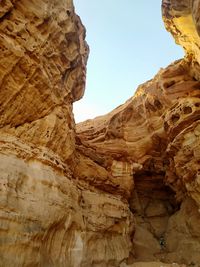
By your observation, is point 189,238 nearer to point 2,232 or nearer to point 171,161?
point 171,161

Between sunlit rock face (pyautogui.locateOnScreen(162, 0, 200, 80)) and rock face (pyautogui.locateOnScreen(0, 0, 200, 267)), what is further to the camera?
sunlit rock face (pyautogui.locateOnScreen(162, 0, 200, 80))

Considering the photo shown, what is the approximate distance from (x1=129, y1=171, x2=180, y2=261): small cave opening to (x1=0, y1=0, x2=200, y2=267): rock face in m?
0.07

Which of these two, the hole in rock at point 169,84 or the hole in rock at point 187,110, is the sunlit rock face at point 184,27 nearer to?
the hole in rock at point 169,84

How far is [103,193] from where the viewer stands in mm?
15133

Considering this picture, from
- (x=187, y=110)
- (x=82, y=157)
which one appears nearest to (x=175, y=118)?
(x=187, y=110)

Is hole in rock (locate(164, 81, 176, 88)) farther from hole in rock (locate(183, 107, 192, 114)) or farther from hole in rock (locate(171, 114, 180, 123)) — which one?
hole in rock (locate(183, 107, 192, 114))

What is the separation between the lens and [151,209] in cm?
1952

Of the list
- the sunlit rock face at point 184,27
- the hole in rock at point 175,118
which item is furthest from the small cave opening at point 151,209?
the sunlit rock face at point 184,27

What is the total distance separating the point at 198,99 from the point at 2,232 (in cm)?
1286

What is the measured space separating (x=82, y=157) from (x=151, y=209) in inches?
280

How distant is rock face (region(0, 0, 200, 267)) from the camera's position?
9.71 metres

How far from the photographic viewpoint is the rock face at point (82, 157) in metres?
9.71

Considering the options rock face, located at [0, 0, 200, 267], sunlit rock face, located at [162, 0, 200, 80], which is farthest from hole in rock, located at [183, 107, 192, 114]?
sunlit rock face, located at [162, 0, 200, 80]

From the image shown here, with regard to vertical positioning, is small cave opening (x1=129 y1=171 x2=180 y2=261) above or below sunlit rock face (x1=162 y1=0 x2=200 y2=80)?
below
